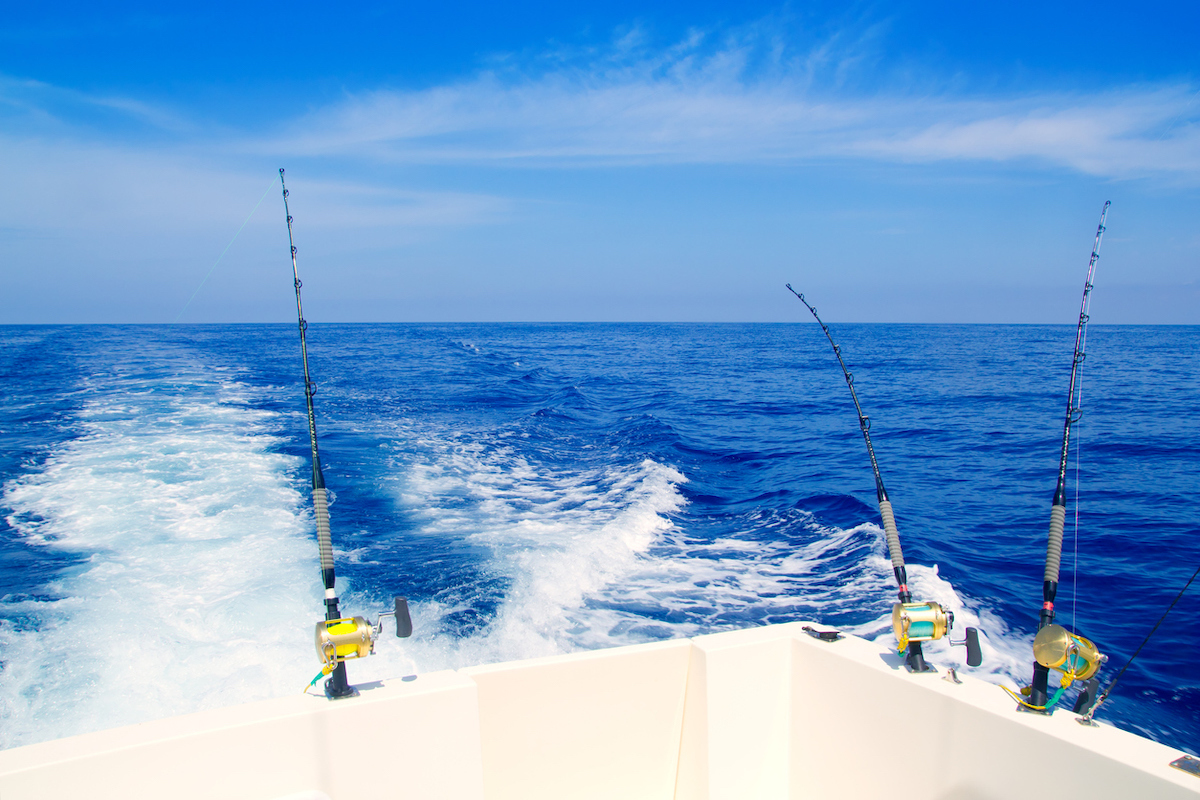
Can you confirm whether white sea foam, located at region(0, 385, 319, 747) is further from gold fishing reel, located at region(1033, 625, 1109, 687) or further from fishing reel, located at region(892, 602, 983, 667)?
gold fishing reel, located at region(1033, 625, 1109, 687)

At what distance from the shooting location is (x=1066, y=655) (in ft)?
5.55

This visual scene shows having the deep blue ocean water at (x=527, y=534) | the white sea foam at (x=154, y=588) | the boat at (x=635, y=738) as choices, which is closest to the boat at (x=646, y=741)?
the boat at (x=635, y=738)

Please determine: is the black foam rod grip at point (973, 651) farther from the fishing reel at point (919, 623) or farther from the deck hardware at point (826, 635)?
the deck hardware at point (826, 635)

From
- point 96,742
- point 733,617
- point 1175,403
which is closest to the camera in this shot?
point 96,742

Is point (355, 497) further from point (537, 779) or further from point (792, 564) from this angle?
point (537, 779)

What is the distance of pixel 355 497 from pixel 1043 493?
733cm

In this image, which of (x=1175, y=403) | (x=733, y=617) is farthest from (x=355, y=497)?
(x=1175, y=403)

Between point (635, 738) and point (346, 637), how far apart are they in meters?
0.96

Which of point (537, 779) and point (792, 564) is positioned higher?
point (537, 779)

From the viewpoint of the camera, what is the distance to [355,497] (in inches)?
288

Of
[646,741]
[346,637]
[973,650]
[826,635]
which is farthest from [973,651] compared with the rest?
[346,637]

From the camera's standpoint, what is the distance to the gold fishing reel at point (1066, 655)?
1.70 m

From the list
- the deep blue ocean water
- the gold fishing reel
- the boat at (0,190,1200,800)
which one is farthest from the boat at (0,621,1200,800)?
the deep blue ocean water

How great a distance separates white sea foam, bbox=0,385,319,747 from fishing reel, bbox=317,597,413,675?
7.25 feet
